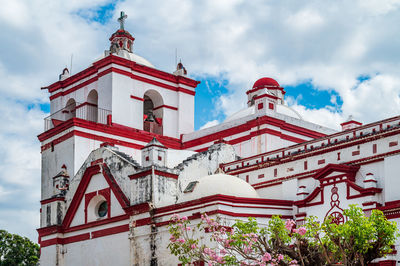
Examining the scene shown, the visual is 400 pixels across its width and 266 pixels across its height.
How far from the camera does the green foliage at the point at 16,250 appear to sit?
5519 centimetres

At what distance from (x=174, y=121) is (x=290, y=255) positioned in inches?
741

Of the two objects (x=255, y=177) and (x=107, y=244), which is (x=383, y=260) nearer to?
(x=255, y=177)

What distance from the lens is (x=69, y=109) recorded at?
34.5 m

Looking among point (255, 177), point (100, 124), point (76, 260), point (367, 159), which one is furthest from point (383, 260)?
point (100, 124)

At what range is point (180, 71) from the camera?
3472cm

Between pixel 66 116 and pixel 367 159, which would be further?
pixel 66 116

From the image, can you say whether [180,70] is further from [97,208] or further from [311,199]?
[311,199]

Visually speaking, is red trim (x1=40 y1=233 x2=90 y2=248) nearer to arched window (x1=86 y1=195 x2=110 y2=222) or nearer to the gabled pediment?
the gabled pediment

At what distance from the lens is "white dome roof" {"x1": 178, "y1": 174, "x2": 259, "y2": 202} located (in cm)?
2219

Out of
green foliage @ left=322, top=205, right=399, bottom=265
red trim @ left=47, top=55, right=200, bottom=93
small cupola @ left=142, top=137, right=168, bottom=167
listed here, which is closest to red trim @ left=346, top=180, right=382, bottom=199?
green foliage @ left=322, top=205, right=399, bottom=265

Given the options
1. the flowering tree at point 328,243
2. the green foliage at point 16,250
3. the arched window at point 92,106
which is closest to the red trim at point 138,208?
the flowering tree at point 328,243

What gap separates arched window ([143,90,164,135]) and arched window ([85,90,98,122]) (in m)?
2.41

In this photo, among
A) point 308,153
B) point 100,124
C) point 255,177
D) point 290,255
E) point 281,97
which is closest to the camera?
point 290,255

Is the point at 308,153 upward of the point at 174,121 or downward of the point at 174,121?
downward
